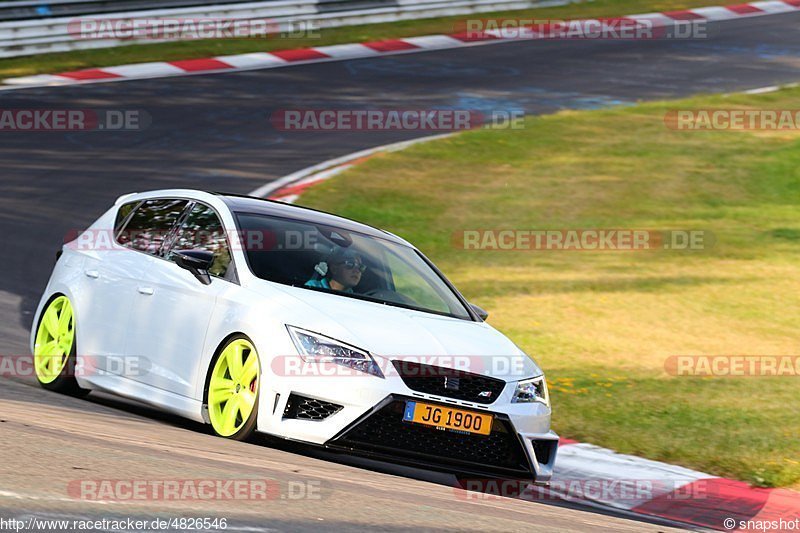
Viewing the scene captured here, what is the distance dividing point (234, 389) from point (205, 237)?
1.35 metres

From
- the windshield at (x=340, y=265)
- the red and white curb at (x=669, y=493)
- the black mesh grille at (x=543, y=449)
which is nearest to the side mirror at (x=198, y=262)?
the windshield at (x=340, y=265)

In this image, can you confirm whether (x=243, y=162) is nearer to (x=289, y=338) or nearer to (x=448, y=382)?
(x=289, y=338)

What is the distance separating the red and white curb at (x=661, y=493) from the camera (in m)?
7.70

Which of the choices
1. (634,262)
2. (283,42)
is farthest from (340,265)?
(283,42)

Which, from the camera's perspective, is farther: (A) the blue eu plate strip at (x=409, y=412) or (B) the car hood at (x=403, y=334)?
→ (B) the car hood at (x=403, y=334)

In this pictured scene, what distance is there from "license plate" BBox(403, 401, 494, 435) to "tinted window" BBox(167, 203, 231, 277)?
5.37ft

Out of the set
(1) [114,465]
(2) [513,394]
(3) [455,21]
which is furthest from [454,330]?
(3) [455,21]

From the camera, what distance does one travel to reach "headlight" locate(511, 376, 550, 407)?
740 centimetres

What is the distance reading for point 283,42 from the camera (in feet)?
87.5

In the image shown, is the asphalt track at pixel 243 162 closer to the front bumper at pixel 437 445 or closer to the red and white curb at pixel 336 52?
the front bumper at pixel 437 445

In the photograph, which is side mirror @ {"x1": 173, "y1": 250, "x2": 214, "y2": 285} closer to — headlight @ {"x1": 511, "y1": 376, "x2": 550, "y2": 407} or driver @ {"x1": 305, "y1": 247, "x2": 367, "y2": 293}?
driver @ {"x1": 305, "y1": 247, "x2": 367, "y2": 293}

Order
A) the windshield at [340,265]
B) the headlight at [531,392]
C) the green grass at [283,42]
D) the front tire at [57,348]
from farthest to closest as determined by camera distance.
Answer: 1. the green grass at [283,42]
2. the front tire at [57,348]
3. the windshield at [340,265]
4. the headlight at [531,392]

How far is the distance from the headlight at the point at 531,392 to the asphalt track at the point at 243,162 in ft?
2.32

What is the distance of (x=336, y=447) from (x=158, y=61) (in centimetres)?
1799
